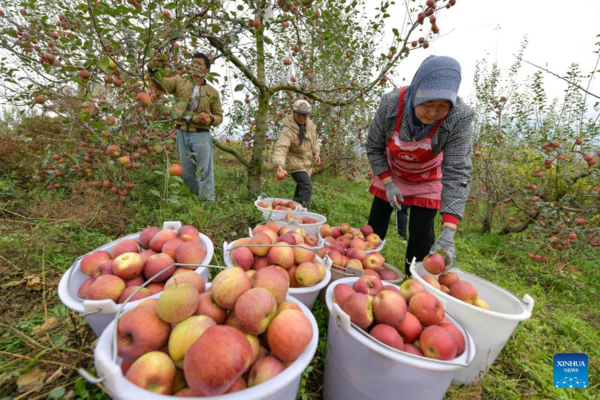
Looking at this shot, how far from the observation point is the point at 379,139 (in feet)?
8.49

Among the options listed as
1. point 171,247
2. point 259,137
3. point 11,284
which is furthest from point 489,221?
point 11,284

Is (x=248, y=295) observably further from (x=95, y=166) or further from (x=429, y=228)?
(x=95, y=166)

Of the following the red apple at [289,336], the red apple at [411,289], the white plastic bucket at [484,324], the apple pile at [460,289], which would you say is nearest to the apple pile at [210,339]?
the red apple at [289,336]

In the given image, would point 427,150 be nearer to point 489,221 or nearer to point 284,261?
→ point 284,261

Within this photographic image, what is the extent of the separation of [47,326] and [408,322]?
7.03 feet

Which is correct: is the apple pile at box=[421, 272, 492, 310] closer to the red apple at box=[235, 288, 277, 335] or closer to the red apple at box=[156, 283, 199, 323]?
the red apple at box=[235, 288, 277, 335]

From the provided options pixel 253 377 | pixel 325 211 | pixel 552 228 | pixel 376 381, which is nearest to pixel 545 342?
pixel 376 381

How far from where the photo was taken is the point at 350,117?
7246 mm

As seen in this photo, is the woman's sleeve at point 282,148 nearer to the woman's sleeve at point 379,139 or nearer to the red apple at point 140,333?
the woman's sleeve at point 379,139

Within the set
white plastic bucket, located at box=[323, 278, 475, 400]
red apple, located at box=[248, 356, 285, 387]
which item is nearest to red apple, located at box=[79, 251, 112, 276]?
red apple, located at box=[248, 356, 285, 387]

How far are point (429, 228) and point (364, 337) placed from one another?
175cm

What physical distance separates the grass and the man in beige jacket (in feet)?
2.83

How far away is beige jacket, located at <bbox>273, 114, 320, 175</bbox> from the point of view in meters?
4.05

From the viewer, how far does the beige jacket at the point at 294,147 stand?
405 centimetres
